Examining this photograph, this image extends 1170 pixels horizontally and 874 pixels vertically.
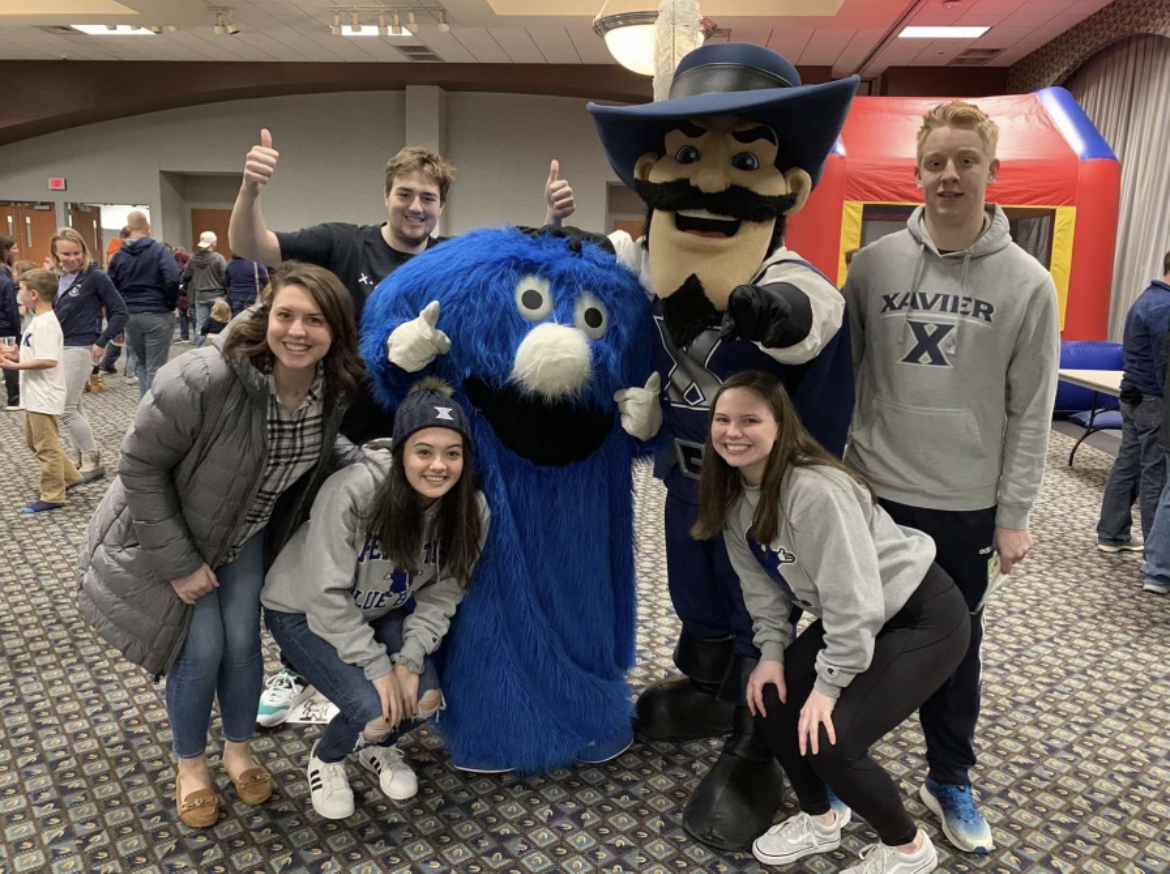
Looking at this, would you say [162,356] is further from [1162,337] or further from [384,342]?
[1162,337]

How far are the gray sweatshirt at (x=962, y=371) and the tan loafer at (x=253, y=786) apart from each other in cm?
149

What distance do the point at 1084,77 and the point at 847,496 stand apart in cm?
917

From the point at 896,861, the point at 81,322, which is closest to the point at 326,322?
the point at 896,861

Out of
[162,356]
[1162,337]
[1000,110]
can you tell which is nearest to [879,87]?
[1000,110]

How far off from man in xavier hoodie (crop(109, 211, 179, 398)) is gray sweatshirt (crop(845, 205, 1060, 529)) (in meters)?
5.21

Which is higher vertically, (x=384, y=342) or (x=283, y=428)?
(x=384, y=342)

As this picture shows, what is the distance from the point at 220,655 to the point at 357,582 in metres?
0.33

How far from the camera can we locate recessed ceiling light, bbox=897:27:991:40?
8359 millimetres

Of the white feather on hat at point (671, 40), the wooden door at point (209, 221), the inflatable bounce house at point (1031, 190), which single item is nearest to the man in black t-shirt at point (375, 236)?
the white feather on hat at point (671, 40)

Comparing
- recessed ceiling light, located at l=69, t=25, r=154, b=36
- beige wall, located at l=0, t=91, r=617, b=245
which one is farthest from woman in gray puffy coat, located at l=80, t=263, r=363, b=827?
beige wall, located at l=0, t=91, r=617, b=245

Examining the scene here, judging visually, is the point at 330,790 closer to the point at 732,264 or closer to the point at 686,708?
the point at 686,708

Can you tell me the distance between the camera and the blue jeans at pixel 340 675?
70.9 inches

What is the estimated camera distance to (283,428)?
1.75 meters

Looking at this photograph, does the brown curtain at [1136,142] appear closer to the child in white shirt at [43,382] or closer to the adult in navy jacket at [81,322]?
the adult in navy jacket at [81,322]
